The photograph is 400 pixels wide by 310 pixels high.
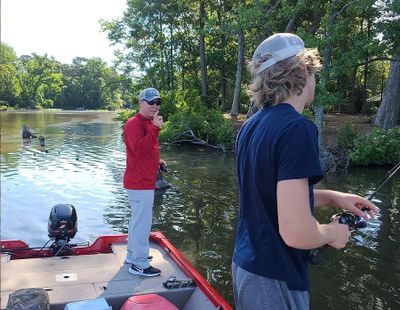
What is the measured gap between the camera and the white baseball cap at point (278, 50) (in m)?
1.76

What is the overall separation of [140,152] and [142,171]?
0.21 meters

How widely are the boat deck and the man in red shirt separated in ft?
0.80

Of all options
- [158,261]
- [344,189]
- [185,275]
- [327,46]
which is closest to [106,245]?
[158,261]

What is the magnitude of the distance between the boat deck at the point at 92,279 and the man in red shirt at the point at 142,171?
243mm

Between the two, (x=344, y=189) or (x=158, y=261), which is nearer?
(x=158, y=261)

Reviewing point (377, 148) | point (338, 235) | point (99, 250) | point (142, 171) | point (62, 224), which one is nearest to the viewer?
point (338, 235)

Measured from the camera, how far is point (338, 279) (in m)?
6.54

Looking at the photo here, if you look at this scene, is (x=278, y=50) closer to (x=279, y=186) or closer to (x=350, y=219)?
(x=279, y=186)

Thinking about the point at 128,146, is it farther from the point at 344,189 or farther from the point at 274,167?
the point at 344,189

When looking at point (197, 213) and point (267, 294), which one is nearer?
point (267, 294)

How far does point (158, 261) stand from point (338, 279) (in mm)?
2740

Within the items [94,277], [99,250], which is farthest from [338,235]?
[99,250]

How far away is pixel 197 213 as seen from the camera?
10.1 m

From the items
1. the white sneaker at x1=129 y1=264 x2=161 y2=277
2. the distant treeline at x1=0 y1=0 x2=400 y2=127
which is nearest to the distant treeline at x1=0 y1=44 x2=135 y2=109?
the distant treeline at x1=0 y1=0 x2=400 y2=127
